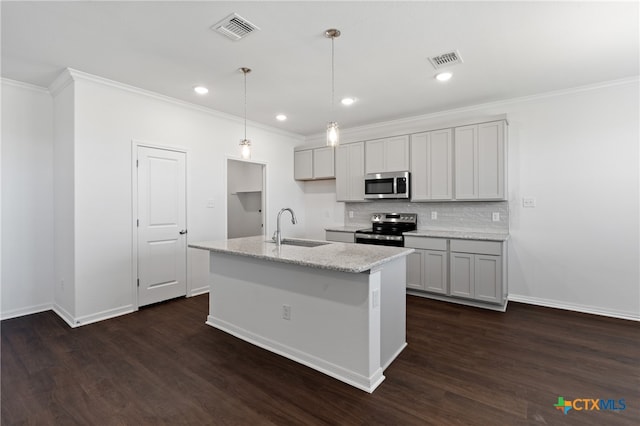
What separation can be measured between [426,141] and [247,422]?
3.93m

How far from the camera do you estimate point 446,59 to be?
2.91m

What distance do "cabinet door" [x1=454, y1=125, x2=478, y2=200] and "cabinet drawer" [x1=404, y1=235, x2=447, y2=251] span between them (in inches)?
26.0

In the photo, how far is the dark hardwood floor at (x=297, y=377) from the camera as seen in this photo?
74.1 inches

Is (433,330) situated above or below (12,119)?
below

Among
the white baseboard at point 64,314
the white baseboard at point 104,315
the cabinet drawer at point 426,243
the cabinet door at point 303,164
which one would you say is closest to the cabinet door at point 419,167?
the cabinet drawer at point 426,243

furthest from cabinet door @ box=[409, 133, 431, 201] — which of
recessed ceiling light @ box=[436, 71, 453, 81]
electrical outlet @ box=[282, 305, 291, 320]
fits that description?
electrical outlet @ box=[282, 305, 291, 320]

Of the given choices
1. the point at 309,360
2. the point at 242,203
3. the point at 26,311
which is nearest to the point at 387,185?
the point at 309,360

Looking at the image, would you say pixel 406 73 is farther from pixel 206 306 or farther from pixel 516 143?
pixel 206 306

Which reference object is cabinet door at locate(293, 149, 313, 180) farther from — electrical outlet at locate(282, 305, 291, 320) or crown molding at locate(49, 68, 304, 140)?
electrical outlet at locate(282, 305, 291, 320)

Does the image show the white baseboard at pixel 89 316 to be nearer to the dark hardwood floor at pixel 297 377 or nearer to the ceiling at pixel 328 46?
the dark hardwood floor at pixel 297 377

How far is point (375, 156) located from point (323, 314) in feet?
10.2

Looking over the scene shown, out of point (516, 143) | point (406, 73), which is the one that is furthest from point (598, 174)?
point (406, 73)

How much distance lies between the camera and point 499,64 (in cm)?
303

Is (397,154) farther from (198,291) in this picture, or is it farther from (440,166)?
(198,291)
